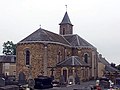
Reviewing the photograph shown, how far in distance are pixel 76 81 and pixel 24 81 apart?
7.59 metres

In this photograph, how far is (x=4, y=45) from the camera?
9844cm

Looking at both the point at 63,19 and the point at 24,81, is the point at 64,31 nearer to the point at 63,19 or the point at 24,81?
the point at 63,19

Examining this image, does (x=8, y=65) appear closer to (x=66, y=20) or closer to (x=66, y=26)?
(x=66, y=26)

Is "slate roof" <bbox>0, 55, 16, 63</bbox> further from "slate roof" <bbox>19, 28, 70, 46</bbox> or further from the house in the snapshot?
"slate roof" <bbox>19, 28, 70, 46</bbox>

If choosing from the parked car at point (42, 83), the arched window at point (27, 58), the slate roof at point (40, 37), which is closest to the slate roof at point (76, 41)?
the slate roof at point (40, 37)

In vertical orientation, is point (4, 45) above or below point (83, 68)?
above

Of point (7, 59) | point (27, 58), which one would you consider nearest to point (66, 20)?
point (27, 58)

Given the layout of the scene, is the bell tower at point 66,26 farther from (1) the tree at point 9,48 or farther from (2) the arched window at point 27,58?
(1) the tree at point 9,48

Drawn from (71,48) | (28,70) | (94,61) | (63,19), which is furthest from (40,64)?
(63,19)

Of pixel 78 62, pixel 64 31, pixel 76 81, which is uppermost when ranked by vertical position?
pixel 64 31

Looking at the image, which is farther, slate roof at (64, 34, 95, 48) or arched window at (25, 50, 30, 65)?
slate roof at (64, 34, 95, 48)

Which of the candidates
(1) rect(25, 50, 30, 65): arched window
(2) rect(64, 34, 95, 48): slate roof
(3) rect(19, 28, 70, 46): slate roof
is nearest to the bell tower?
(2) rect(64, 34, 95, 48): slate roof

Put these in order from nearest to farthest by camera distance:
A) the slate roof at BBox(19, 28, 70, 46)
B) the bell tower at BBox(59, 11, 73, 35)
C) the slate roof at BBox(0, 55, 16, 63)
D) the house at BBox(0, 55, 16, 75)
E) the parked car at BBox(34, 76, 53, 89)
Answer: the parked car at BBox(34, 76, 53, 89), the slate roof at BBox(19, 28, 70, 46), the bell tower at BBox(59, 11, 73, 35), the house at BBox(0, 55, 16, 75), the slate roof at BBox(0, 55, 16, 63)

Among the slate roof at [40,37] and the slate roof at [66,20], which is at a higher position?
the slate roof at [66,20]
